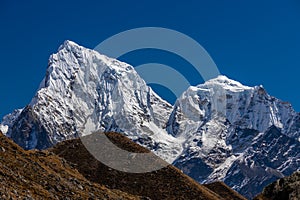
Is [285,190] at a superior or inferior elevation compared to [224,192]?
inferior

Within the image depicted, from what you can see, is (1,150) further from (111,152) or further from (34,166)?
(111,152)

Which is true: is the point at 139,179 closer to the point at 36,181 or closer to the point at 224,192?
the point at 224,192

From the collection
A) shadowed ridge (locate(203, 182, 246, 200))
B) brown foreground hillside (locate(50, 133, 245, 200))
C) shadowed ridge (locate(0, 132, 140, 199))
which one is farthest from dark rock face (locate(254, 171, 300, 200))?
shadowed ridge (locate(203, 182, 246, 200))

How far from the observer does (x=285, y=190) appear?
52.6m

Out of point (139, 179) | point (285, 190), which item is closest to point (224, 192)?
point (139, 179)

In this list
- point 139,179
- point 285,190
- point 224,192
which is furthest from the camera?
point 224,192

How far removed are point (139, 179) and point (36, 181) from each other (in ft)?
115

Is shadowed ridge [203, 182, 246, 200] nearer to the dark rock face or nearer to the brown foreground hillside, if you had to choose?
the brown foreground hillside

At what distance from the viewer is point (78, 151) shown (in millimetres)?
96812

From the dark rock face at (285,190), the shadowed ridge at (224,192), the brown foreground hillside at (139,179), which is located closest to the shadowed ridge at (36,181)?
the brown foreground hillside at (139,179)

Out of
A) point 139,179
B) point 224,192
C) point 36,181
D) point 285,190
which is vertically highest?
point 224,192

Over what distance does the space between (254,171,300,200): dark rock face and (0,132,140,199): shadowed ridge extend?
16054mm

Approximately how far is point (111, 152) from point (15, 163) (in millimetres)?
40633

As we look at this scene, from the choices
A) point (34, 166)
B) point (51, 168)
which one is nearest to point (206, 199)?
point (51, 168)
